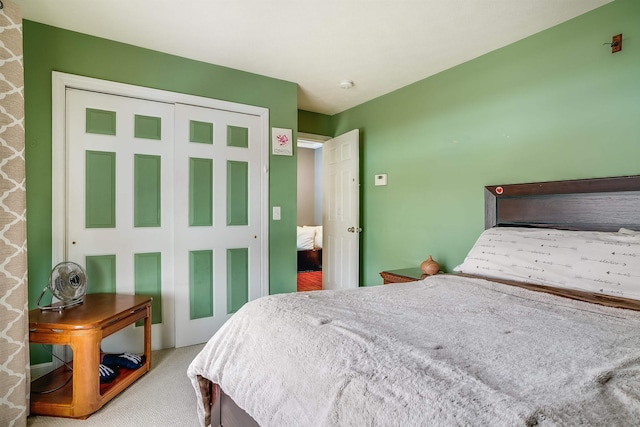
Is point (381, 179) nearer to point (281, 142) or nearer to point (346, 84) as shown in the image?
point (346, 84)

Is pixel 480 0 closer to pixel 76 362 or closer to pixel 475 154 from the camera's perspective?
pixel 475 154

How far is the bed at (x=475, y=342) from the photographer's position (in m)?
0.71

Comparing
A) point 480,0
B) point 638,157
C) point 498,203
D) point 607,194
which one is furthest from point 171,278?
point 638,157

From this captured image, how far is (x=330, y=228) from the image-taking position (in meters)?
4.21

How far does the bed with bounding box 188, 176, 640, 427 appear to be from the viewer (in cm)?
71

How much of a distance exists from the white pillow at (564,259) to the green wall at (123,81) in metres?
1.71

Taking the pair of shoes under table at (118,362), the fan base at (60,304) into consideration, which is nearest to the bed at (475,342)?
the pair of shoes under table at (118,362)

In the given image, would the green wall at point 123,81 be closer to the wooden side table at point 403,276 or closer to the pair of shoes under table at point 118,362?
the pair of shoes under table at point 118,362

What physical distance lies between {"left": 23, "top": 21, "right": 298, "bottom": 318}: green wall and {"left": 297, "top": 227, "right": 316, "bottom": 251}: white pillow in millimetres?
2610

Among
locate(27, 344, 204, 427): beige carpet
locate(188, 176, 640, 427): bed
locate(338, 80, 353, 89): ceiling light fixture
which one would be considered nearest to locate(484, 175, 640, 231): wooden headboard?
locate(188, 176, 640, 427): bed

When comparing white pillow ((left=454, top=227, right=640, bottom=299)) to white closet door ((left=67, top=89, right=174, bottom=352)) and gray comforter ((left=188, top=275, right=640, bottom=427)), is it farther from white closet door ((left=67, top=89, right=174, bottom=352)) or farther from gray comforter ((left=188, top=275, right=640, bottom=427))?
white closet door ((left=67, top=89, right=174, bottom=352))

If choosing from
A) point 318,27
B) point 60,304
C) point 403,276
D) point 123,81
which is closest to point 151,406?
point 60,304

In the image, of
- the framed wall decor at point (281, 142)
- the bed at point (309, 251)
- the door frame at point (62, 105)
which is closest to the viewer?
the door frame at point (62, 105)

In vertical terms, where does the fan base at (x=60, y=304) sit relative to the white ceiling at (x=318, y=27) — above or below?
below
